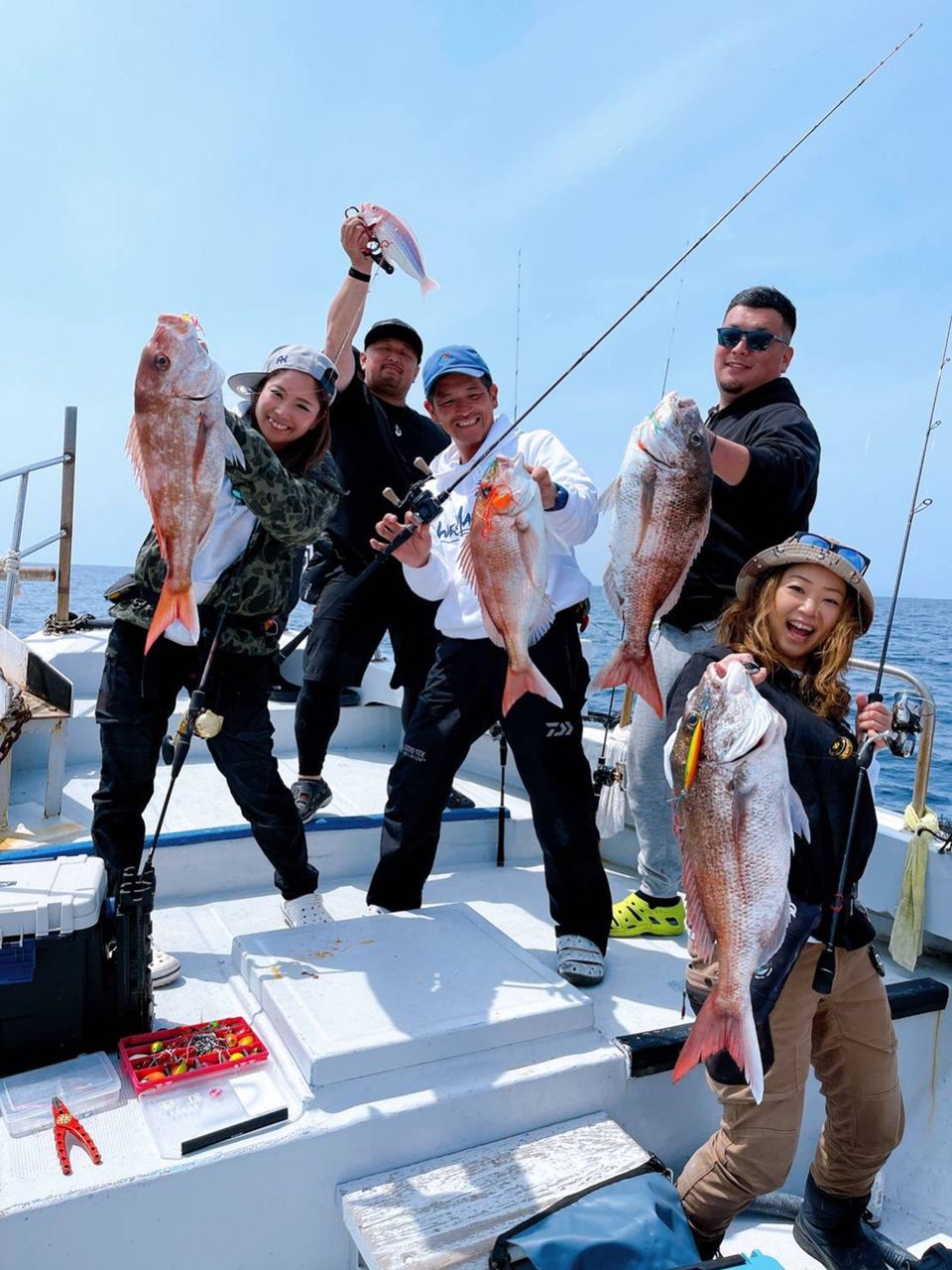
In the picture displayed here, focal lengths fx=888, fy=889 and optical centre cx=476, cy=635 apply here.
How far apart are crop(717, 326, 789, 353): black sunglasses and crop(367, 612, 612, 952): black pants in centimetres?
120

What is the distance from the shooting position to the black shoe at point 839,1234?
2574 millimetres

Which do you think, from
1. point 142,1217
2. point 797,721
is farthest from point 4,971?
point 797,721

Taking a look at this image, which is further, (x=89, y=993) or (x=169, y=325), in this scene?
(x=89, y=993)

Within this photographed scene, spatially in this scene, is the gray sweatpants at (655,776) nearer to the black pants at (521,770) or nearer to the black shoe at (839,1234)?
the black pants at (521,770)

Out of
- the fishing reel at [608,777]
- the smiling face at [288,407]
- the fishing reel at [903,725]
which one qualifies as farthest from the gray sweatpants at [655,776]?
the smiling face at [288,407]

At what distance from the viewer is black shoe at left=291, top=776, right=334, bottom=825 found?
178 inches

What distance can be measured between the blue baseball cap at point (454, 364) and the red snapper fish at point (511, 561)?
704 mm

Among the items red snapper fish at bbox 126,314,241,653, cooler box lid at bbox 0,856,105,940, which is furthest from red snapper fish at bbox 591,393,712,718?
cooler box lid at bbox 0,856,105,940

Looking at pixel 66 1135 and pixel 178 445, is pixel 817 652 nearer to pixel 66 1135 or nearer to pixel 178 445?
pixel 178 445

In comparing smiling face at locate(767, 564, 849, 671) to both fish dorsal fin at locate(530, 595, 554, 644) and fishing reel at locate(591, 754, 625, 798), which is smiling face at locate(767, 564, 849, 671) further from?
fishing reel at locate(591, 754, 625, 798)

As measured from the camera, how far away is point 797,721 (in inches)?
98.3

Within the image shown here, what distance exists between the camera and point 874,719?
246 centimetres

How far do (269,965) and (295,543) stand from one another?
1406 mm

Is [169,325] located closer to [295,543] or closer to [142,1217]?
[295,543]
